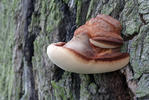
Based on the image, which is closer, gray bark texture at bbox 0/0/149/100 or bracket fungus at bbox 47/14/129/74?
bracket fungus at bbox 47/14/129/74

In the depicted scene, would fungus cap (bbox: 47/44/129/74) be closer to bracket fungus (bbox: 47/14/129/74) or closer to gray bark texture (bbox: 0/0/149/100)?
bracket fungus (bbox: 47/14/129/74)

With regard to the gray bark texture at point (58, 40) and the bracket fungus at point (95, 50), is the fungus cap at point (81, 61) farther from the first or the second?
the gray bark texture at point (58, 40)

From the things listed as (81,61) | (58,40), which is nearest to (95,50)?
(81,61)

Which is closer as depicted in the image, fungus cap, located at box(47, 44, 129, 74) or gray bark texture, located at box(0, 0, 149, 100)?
fungus cap, located at box(47, 44, 129, 74)

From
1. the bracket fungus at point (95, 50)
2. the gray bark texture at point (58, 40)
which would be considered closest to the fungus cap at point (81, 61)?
the bracket fungus at point (95, 50)

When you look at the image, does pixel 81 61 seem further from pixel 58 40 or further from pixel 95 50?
pixel 58 40

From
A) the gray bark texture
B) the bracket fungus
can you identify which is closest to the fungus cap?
the bracket fungus
